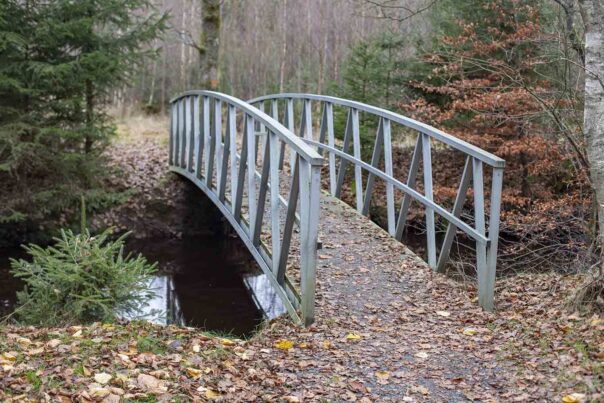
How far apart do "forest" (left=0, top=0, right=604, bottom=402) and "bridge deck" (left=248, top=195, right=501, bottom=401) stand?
0.07ft

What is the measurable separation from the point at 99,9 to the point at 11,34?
5.54 feet

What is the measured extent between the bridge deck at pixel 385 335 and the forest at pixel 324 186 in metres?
0.02

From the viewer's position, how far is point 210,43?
47.5 ft

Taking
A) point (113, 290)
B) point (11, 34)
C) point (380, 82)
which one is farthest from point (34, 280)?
point (380, 82)

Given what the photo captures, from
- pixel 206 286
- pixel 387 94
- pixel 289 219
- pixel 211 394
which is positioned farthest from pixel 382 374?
pixel 387 94

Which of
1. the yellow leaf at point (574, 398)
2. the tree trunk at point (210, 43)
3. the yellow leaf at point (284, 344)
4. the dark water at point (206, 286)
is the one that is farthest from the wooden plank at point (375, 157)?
the tree trunk at point (210, 43)

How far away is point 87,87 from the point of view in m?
11.8

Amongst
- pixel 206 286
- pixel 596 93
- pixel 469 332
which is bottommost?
pixel 206 286

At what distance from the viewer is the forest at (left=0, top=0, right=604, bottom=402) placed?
418cm

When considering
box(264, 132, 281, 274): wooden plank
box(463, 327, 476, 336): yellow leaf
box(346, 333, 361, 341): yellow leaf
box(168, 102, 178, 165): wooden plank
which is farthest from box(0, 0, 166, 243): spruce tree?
box(463, 327, 476, 336): yellow leaf

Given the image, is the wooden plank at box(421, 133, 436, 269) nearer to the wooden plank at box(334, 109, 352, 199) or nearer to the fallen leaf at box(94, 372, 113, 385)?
the wooden plank at box(334, 109, 352, 199)

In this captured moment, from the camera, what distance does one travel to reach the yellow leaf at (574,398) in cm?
352

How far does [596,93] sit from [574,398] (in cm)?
285

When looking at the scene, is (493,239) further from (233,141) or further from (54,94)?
(54,94)
